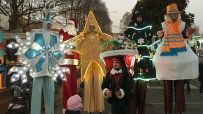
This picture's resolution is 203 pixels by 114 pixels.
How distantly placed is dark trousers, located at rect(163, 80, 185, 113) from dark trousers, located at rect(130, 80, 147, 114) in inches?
18.5

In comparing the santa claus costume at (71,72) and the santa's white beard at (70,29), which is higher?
the santa's white beard at (70,29)

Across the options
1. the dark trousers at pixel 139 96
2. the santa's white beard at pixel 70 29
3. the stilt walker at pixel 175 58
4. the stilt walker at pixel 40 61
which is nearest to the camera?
the stilt walker at pixel 40 61

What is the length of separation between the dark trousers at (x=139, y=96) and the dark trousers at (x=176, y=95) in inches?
18.5

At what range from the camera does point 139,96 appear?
698 centimetres

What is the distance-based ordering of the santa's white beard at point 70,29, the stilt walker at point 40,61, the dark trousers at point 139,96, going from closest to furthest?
the stilt walker at point 40,61 → the dark trousers at point 139,96 → the santa's white beard at point 70,29

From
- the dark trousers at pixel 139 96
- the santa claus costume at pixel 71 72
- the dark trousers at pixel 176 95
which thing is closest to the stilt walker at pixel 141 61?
the dark trousers at pixel 139 96

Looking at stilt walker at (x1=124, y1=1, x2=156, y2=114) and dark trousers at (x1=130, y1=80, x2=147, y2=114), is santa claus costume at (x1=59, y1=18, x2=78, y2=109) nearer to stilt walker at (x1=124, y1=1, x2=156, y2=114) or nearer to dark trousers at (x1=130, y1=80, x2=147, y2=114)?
stilt walker at (x1=124, y1=1, x2=156, y2=114)

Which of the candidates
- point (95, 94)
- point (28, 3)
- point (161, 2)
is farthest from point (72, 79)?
point (28, 3)

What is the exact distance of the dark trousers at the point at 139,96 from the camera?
6918 millimetres

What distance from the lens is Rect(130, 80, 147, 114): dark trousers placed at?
692 cm

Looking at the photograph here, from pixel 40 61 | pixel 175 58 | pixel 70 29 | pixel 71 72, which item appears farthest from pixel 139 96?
pixel 70 29

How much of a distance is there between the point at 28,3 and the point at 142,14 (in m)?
16.5

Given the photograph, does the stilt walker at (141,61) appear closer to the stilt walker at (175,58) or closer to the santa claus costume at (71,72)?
the stilt walker at (175,58)

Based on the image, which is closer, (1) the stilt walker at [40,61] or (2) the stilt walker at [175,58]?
(1) the stilt walker at [40,61]
